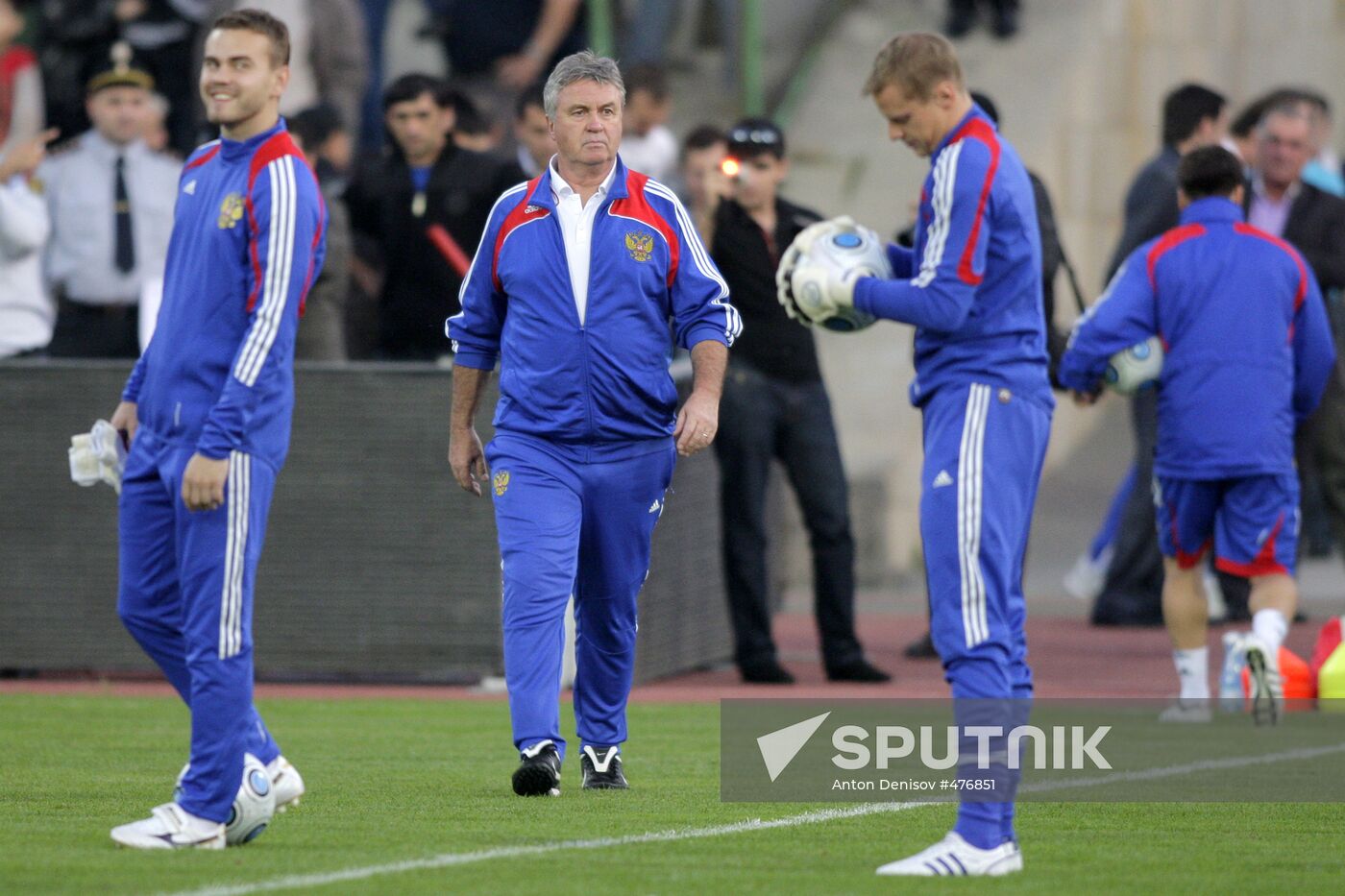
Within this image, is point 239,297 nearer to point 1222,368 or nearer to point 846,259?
point 846,259

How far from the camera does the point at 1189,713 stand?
10445mm

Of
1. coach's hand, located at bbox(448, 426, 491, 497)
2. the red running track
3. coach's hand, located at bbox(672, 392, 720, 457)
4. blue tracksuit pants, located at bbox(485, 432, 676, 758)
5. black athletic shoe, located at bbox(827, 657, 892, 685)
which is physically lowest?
the red running track

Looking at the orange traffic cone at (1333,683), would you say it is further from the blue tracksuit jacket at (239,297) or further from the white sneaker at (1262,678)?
the blue tracksuit jacket at (239,297)

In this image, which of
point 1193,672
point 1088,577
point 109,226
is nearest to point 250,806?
point 1193,672

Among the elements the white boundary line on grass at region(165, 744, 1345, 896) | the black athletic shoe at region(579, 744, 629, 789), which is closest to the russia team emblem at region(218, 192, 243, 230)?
the white boundary line on grass at region(165, 744, 1345, 896)

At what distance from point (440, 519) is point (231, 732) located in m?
5.03

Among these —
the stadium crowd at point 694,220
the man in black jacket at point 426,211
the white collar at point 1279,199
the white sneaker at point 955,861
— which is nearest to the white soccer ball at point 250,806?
the white sneaker at point 955,861

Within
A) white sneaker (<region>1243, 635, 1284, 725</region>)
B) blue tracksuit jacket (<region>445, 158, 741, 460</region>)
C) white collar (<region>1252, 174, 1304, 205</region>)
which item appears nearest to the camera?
blue tracksuit jacket (<region>445, 158, 741, 460</region>)

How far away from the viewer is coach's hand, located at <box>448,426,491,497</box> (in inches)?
315

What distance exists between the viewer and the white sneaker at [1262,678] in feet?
32.7

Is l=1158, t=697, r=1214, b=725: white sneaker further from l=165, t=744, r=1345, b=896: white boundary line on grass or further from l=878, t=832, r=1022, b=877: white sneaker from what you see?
l=878, t=832, r=1022, b=877: white sneaker

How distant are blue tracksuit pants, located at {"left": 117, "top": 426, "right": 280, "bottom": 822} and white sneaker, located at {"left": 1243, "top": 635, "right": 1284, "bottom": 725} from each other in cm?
491

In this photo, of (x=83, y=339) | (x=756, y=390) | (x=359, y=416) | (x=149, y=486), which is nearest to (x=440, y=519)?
(x=359, y=416)

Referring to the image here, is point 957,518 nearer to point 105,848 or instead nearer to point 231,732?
point 231,732
